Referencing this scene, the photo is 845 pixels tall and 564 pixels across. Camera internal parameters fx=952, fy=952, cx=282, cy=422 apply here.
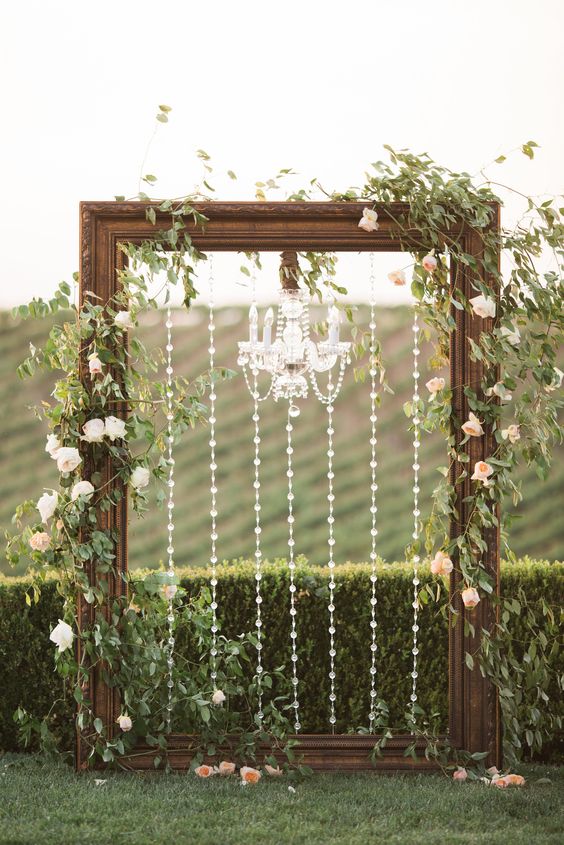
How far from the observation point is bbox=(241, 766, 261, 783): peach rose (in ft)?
9.50

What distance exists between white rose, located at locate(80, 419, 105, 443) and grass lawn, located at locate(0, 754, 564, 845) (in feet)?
3.38

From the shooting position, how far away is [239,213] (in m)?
2.94

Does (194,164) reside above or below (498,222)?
above

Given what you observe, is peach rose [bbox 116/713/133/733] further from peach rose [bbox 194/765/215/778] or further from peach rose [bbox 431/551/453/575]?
peach rose [bbox 431/551/453/575]

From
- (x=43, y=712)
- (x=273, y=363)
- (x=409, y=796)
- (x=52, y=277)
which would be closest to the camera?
(x=409, y=796)

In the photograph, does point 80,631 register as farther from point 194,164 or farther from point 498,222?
point 194,164

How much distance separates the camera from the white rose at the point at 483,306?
2863 mm

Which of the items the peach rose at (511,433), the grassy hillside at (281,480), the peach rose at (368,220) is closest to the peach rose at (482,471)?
the peach rose at (511,433)

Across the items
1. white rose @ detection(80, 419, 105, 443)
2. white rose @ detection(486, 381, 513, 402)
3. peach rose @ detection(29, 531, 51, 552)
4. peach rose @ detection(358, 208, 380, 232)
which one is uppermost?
peach rose @ detection(358, 208, 380, 232)

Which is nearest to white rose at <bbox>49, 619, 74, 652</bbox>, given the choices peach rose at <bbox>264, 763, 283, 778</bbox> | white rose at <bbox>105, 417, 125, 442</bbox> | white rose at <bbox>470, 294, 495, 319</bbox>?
white rose at <bbox>105, 417, 125, 442</bbox>

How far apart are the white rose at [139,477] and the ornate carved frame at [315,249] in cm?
9

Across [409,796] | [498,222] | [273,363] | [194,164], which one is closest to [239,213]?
[273,363]

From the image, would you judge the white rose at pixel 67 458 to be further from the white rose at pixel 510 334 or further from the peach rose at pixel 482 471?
the white rose at pixel 510 334

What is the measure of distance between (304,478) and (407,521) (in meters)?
0.64
